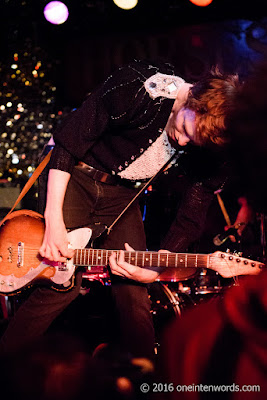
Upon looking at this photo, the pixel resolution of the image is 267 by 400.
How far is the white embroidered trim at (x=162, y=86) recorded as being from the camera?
8.02ft

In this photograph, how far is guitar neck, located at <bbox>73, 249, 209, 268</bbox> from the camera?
2766 mm

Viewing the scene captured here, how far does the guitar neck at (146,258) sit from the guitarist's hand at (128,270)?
0.14 ft

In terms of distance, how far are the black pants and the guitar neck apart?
134mm

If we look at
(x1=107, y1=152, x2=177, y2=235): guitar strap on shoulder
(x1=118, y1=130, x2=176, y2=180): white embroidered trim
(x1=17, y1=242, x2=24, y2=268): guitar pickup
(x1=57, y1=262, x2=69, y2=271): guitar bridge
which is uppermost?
(x1=118, y1=130, x2=176, y2=180): white embroidered trim

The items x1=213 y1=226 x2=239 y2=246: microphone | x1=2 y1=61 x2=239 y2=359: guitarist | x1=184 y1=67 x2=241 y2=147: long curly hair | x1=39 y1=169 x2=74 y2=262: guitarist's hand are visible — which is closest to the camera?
x1=184 y1=67 x2=241 y2=147: long curly hair

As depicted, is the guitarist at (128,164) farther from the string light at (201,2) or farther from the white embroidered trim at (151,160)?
the string light at (201,2)

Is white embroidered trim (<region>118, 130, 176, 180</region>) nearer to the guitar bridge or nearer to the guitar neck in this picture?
the guitar neck

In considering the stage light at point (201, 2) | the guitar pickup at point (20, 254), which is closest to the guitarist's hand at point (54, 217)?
the guitar pickup at point (20, 254)

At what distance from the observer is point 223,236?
15.3 ft

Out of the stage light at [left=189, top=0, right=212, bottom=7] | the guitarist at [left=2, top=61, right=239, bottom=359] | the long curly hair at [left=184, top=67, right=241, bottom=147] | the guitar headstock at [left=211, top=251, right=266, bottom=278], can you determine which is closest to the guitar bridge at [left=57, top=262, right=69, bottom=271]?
the guitarist at [left=2, top=61, right=239, bottom=359]

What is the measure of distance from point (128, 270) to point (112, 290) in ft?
1.00

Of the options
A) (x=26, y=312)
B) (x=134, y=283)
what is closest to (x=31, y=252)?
(x=26, y=312)

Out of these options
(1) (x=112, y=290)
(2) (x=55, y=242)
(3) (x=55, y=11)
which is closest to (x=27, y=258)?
(2) (x=55, y=242)

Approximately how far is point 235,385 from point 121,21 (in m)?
6.32
